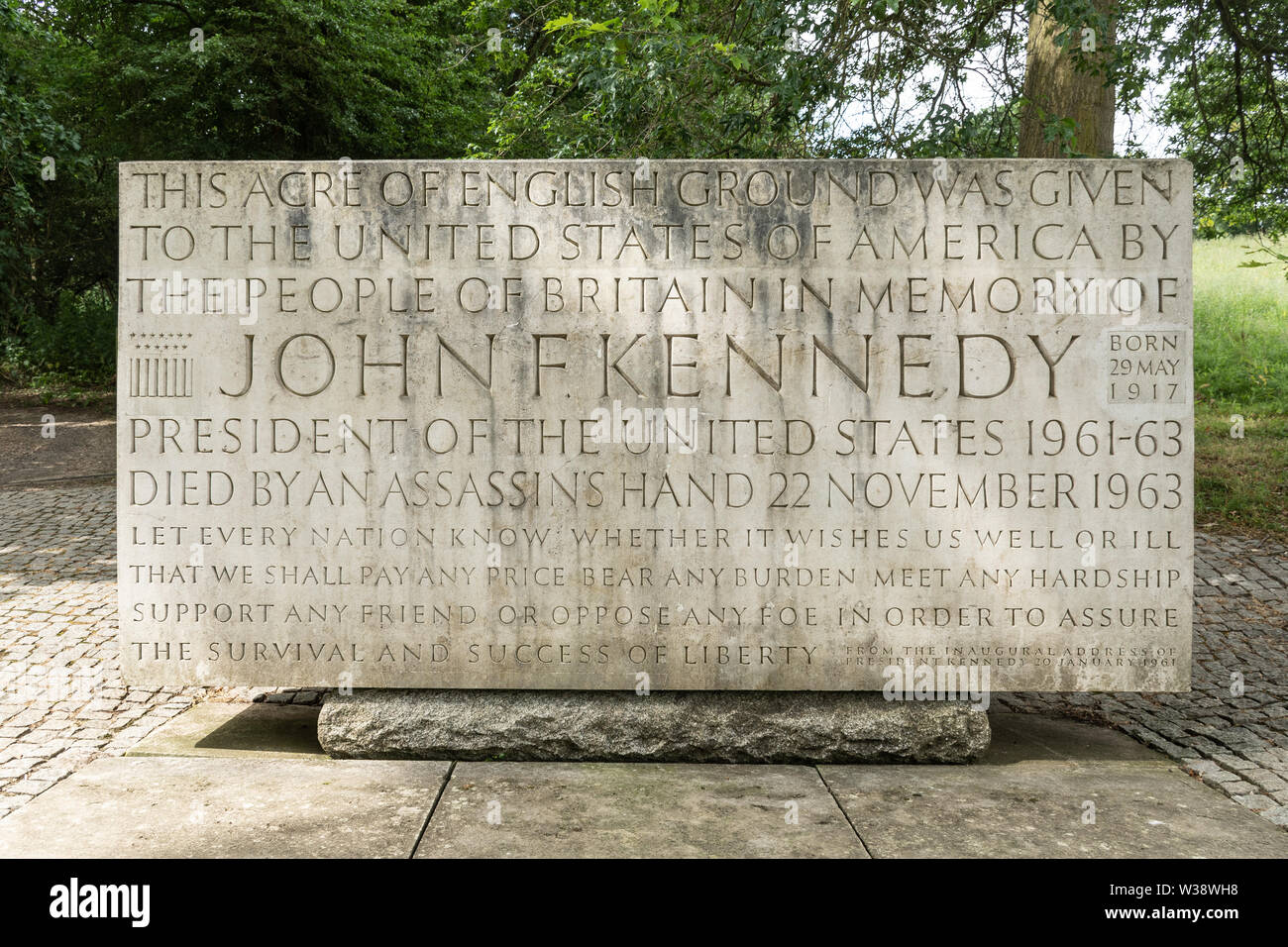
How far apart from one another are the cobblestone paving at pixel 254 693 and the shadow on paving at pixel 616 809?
23 centimetres

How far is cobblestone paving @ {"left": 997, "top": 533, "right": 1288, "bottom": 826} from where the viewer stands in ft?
14.9

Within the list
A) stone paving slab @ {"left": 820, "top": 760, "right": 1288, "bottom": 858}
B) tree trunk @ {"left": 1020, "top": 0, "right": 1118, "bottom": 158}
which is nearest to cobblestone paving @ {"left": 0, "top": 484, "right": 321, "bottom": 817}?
stone paving slab @ {"left": 820, "top": 760, "right": 1288, "bottom": 858}

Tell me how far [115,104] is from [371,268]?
14137 mm

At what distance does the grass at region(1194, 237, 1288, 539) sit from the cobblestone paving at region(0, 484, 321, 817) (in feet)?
24.8

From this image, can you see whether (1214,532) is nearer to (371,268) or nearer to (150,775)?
(371,268)

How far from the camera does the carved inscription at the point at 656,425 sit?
15.2 ft

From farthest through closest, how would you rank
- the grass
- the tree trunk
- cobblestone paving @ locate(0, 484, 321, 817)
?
the grass → the tree trunk → cobblestone paving @ locate(0, 484, 321, 817)

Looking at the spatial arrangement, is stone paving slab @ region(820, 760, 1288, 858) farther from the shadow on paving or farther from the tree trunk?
the tree trunk

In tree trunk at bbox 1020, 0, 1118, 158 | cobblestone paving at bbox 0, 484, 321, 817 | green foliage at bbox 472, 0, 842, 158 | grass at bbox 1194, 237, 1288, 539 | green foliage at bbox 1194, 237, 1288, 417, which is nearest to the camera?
cobblestone paving at bbox 0, 484, 321, 817

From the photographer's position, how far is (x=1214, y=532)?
928cm

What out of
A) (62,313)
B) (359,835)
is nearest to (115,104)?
(62,313)

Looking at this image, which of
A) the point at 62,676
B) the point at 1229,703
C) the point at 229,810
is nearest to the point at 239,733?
the point at 229,810

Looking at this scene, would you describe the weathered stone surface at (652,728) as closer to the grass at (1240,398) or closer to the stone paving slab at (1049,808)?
the stone paving slab at (1049,808)

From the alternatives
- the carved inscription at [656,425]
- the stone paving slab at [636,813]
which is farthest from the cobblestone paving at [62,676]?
the stone paving slab at [636,813]
